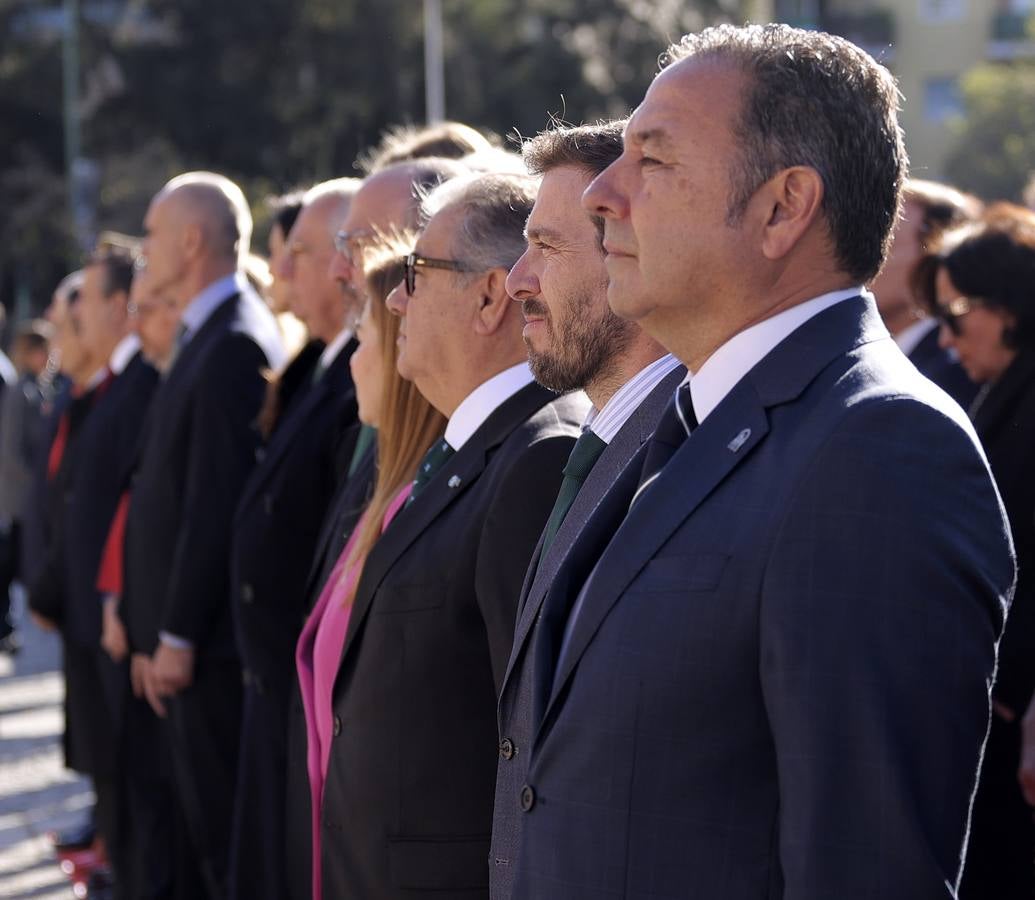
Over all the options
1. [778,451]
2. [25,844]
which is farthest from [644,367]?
[25,844]

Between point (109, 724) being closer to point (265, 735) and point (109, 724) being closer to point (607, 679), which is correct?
point (265, 735)

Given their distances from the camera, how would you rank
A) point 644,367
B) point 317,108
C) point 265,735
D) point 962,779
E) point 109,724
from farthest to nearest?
1. point 317,108
2. point 109,724
3. point 265,735
4. point 644,367
5. point 962,779

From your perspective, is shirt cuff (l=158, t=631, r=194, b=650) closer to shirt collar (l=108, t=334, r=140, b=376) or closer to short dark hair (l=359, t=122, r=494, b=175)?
short dark hair (l=359, t=122, r=494, b=175)

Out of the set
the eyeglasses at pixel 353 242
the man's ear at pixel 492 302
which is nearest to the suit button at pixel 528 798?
the man's ear at pixel 492 302

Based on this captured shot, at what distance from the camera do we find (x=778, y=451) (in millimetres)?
1975

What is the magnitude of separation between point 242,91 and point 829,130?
1354 inches

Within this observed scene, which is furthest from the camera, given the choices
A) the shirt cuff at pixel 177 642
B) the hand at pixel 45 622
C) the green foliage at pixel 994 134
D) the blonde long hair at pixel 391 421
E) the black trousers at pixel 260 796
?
the green foliage at pixel 994 134

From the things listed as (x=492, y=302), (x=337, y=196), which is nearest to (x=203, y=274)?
(x=337, y=196)

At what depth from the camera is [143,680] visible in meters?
5.63

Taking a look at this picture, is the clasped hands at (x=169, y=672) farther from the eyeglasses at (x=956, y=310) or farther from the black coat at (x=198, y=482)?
the eyeglasses at (x=956, y=310)

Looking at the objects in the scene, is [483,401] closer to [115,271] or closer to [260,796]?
[260,796]

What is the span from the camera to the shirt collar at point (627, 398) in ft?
8.93

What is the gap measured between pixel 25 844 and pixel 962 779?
6.11m

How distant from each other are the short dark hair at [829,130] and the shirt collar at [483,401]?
1.23m
